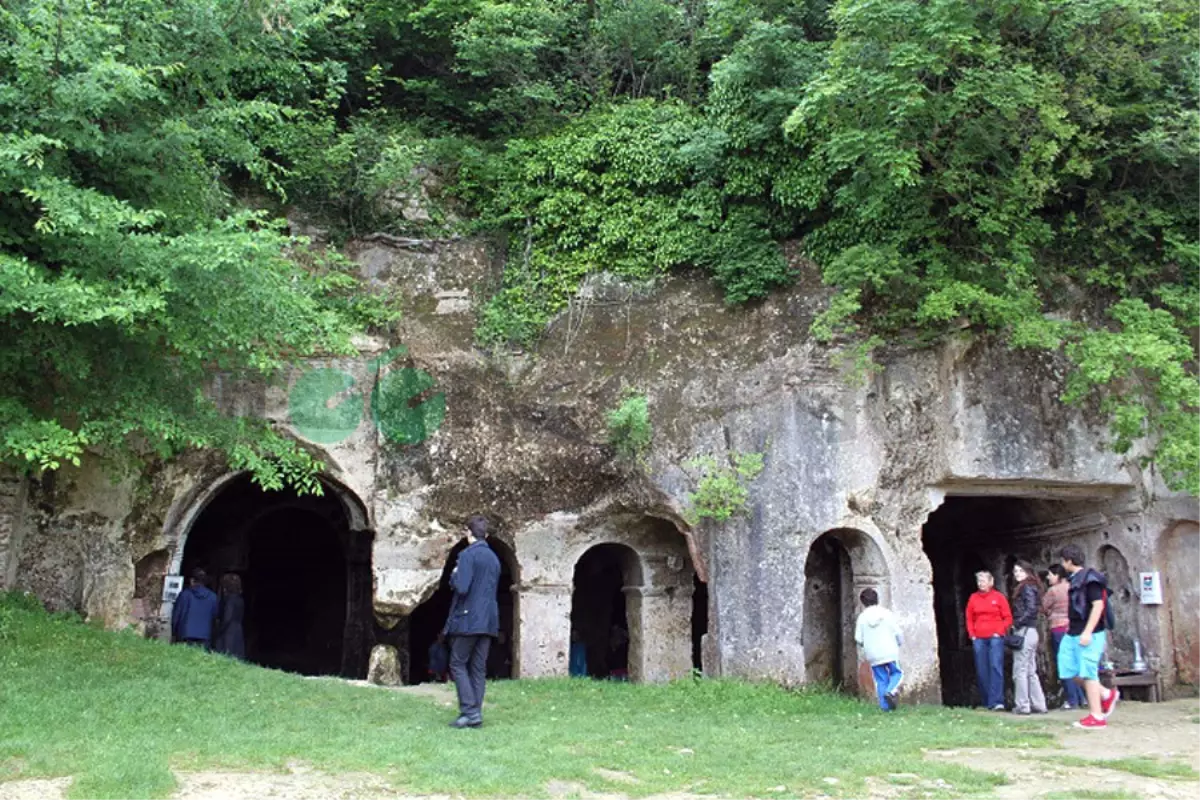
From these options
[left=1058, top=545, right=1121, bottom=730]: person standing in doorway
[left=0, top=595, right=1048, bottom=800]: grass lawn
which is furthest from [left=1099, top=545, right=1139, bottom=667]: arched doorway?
[left=1058, top=545, right=1121, bottom=730]: person standing in doorway

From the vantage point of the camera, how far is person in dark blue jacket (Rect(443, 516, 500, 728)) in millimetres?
8320

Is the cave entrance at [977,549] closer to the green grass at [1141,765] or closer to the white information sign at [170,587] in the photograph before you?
the green grass at [1141,765]

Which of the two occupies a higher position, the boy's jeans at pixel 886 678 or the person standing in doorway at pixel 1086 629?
the person standing in doorway at pixel 1086 629

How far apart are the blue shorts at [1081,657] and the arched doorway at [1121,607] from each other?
4846mm

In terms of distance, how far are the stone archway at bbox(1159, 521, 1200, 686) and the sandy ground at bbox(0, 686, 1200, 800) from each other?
5115mm

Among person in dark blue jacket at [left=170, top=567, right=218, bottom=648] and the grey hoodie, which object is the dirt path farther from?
person in dark blue jacket at [left=170, top=567, right=218, bottom=648]

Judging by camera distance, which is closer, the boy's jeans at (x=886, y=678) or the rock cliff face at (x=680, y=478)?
the boy's jeans at (x=886, y=678)

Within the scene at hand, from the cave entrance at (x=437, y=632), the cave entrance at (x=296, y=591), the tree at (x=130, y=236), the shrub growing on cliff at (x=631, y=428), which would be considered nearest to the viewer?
the tree at (x=130, y=236)

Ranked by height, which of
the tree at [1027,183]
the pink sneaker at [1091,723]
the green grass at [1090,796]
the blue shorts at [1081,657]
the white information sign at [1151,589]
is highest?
the tree at [1027,183]

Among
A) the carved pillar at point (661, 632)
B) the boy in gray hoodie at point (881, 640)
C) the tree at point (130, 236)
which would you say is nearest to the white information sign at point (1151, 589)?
the boy in gray hoodie at point (881, 640)

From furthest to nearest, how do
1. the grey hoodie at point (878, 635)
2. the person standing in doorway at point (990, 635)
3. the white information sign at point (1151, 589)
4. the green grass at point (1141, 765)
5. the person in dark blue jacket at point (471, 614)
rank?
the white information sign at point (1151, 589) < the person standing in doorway at point (990, 635) < the grey hoodie at point (878, 635) < the person in dark blue jacket at point (471, 614) < the green grass at point (1141, 765)

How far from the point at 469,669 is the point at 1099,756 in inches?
195

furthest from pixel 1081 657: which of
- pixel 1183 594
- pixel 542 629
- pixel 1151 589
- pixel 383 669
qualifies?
pixel 383 669

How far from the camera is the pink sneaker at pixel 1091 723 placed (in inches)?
378
